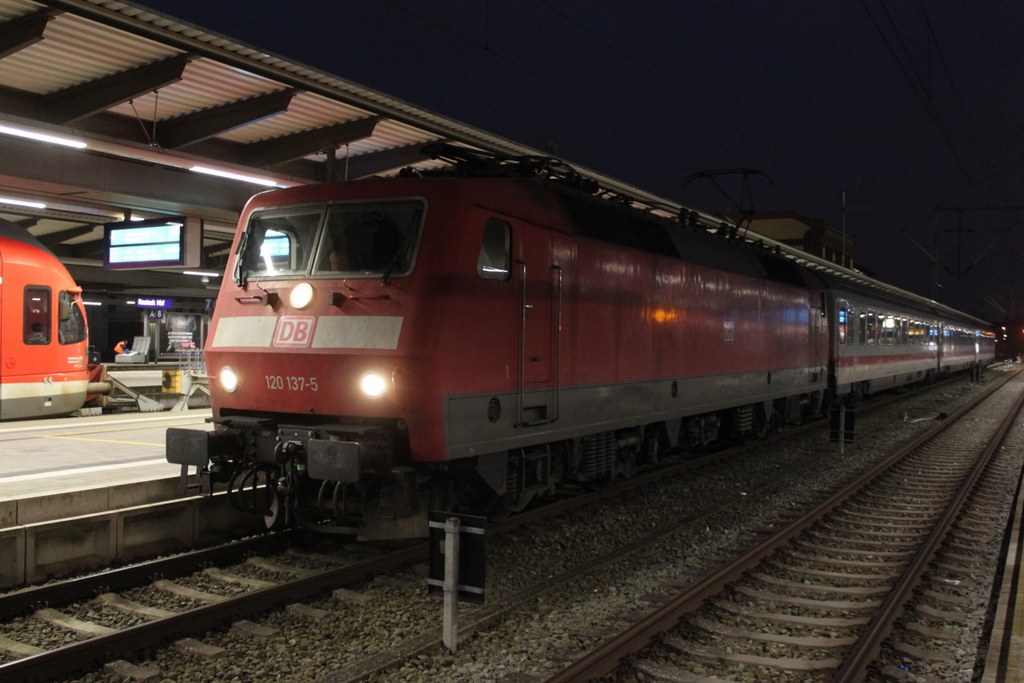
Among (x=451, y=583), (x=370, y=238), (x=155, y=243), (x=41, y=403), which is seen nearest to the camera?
(x=451, y=583)

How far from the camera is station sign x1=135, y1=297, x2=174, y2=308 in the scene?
97.1 ft

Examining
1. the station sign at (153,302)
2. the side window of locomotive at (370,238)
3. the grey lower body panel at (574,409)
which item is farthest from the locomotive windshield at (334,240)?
the station sign at (153,302)

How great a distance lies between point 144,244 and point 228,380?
24.3ft

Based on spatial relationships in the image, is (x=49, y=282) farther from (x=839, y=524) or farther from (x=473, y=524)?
(x=839, y=524)

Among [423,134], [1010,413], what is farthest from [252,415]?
[1010,413]

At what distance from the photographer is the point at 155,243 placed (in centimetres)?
1339

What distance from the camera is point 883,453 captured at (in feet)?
49.2

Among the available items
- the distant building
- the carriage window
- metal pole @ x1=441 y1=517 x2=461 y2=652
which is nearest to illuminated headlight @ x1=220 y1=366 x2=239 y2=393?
metal pole @ x1=441 y1=517 x2=461 y2=652

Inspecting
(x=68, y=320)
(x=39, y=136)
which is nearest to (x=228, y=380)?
(x=39, y=136)

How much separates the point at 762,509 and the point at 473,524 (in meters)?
5.69

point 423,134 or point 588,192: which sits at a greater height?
point 423,134

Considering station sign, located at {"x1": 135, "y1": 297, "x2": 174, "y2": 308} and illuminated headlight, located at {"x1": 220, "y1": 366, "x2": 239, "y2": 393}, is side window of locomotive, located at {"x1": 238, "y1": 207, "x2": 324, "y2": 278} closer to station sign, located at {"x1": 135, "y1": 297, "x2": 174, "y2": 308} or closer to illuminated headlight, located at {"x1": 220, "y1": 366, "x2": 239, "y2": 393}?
illuminated headlight, located at {"x1": 220, "y1": 366, "x2": 239, "y2": 393}

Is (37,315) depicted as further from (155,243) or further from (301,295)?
(301,295)

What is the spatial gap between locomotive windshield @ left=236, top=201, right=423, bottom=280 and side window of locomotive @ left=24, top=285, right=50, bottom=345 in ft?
31.5
